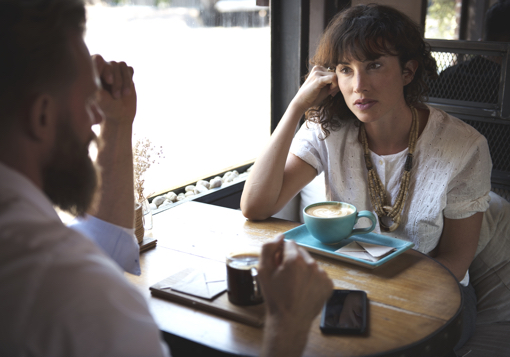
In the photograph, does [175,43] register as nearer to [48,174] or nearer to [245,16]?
[245,16]

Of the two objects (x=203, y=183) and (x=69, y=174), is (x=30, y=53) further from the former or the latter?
(x=203, y=183)

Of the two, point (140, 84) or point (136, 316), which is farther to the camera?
point (140, 84)

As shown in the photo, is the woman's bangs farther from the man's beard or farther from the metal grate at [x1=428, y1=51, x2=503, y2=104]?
the man's beard

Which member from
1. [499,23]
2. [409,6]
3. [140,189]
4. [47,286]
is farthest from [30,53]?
[409,6]

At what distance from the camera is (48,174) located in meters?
0.73

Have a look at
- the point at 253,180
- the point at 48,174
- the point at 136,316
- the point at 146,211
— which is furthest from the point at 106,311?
the point at 253,180

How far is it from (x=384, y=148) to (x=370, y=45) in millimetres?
390

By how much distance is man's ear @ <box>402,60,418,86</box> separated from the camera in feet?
5.79

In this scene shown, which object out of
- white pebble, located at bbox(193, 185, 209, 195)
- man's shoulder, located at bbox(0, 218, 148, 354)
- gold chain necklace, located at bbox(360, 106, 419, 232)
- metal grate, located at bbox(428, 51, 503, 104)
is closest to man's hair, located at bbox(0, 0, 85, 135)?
man's shoulder, located at bbox(0, 218, 148, 354)

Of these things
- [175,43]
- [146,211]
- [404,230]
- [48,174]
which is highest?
[175,43]

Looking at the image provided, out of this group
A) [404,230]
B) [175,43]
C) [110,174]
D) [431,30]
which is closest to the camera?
[110,174]

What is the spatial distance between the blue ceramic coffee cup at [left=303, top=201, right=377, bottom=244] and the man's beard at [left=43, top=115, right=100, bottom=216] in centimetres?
68

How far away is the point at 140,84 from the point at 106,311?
5.66ft

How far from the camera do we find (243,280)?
1.05m
